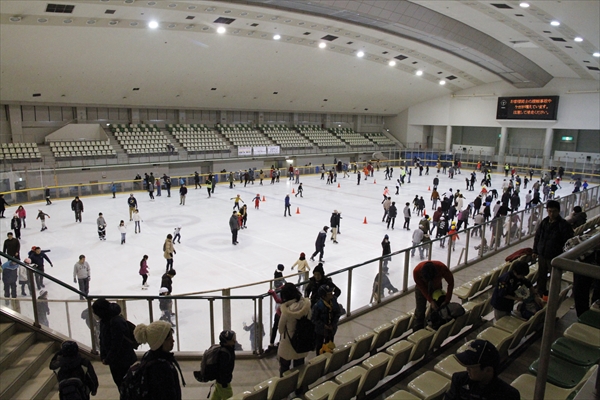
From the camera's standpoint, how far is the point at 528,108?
39000 millimetres

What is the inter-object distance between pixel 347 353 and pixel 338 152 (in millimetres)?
37187

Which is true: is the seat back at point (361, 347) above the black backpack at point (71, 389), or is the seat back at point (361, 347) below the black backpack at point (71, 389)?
below

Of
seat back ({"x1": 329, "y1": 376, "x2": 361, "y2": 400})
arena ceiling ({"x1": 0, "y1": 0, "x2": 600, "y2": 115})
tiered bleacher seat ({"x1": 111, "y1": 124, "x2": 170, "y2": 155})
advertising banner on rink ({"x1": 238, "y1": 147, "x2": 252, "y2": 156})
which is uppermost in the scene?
arena ceiling ({"x1": 0, "y1": 0, "x2": 600, "y2": 115})

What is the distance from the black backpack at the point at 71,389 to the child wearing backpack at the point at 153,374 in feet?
2.20

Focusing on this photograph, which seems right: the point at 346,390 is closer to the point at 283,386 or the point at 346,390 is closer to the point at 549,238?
the point at 283,386

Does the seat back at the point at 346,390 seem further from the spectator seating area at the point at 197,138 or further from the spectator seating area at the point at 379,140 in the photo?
the spectator seating area at the point at 379,140

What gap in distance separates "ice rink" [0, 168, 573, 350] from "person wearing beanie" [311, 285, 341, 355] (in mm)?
1276

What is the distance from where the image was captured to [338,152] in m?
41.0

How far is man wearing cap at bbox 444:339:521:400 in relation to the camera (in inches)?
96.6

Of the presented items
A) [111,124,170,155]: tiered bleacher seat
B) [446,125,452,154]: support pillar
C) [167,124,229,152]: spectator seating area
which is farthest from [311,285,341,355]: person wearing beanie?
[446,125,452,154]: support pillar

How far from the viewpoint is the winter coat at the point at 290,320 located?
4004mm

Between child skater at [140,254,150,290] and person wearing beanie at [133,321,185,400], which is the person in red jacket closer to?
person wearing beanie at [133,321,185,400]

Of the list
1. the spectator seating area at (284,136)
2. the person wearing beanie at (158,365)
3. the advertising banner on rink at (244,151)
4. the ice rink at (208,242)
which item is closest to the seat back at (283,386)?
the person wearing beanie at (158,365)

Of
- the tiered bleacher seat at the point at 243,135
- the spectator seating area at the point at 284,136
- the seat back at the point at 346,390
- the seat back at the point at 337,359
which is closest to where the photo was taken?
the seat back at the point at 346,390
